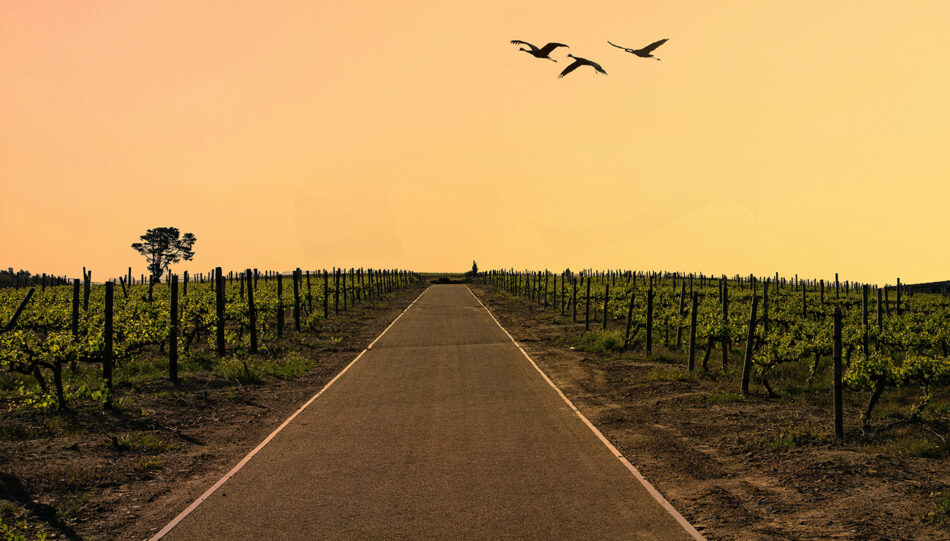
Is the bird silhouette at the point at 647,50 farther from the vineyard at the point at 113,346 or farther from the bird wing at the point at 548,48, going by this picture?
the vineyard at the point at 113,346

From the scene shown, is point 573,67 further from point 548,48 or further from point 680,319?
point 680,319

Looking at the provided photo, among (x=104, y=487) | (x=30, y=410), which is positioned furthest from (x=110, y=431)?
(x=104, y=487)

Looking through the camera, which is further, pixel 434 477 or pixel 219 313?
pixel 219 313

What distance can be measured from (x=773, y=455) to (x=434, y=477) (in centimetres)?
562

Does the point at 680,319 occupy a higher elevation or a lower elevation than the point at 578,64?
lower

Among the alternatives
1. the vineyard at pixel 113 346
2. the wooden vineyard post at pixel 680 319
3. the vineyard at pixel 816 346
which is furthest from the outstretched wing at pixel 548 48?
the wooden vineyard post at pixel 680 319

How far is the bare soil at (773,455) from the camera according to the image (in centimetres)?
780

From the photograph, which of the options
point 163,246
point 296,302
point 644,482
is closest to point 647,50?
point 644,482

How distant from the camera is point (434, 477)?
30.2 feet

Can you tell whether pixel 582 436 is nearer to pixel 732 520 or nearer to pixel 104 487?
pixel 732 520

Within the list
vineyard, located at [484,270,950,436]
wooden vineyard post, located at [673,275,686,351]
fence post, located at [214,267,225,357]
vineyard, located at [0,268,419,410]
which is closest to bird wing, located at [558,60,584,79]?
vineyard, located at [484,270,950,436]

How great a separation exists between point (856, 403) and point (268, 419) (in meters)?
13.2

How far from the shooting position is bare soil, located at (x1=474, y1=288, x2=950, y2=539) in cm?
780

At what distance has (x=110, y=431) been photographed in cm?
1270
